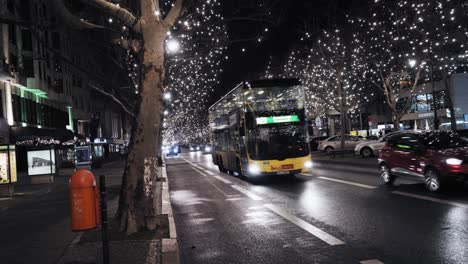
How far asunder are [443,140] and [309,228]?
616 cm

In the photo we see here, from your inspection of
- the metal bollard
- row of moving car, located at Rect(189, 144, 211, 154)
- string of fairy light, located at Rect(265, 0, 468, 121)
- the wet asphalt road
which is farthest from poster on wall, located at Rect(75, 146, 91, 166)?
row of moving car, located at Rect(189, 144, 211, 154)

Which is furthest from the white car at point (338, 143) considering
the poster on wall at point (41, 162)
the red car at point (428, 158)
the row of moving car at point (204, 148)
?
the row of moving car at point (204, 148)

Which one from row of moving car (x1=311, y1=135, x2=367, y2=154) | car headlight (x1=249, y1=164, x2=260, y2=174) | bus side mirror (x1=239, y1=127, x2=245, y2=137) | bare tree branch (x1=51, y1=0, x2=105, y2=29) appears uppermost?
bare tree branch (x1=51, y1=0, x2=105, y2=29)

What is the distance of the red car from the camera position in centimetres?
1187

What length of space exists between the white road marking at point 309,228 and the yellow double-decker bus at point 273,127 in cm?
642

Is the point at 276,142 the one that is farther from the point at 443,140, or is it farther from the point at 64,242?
the point at 64,242

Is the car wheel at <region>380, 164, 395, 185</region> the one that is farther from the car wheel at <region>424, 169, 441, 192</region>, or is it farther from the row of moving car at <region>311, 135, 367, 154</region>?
the row of moving car at <region>311, 135, 367, 154</region>

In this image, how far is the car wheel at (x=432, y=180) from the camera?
1239cm

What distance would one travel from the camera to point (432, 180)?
12602 mm

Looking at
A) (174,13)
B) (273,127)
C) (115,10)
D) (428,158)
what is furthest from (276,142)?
(115,10)

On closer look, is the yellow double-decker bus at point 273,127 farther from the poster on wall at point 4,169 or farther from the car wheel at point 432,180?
the poster on wall at point 4,169

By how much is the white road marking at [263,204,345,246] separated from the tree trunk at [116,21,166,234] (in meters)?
3.07

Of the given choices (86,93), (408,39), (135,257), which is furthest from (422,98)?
(135,257)

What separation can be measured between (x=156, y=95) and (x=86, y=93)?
6166cm
